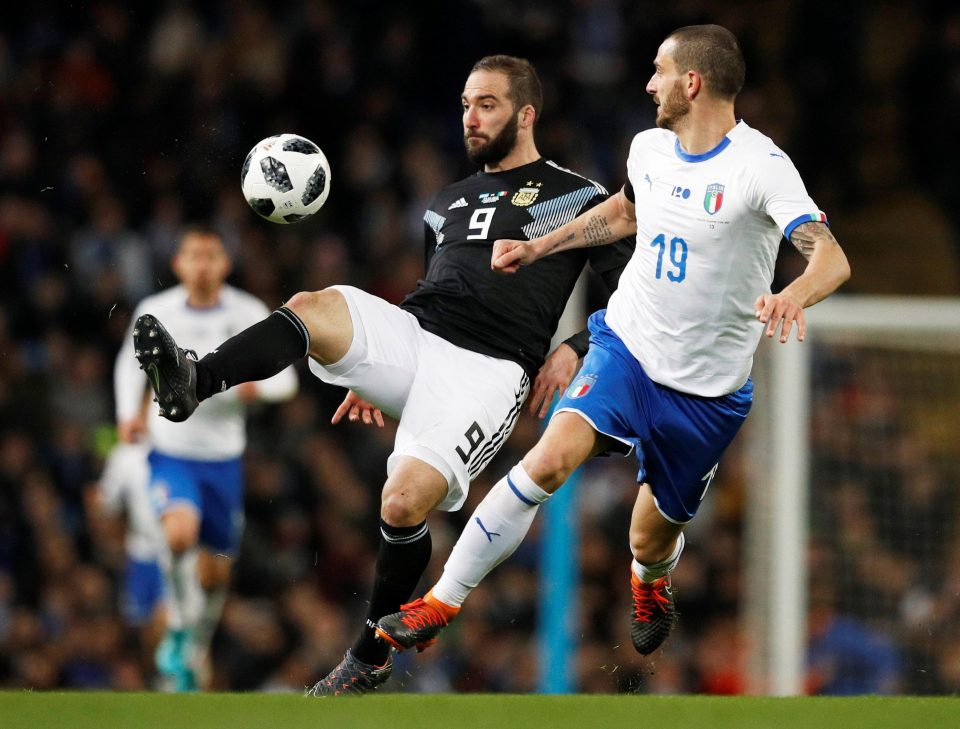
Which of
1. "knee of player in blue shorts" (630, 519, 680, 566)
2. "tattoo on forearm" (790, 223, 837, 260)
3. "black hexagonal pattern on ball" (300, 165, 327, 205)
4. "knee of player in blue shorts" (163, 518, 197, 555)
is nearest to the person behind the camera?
"tattoo on forearm" (790, 223, 837, 260)

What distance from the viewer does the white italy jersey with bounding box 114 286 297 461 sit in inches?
333

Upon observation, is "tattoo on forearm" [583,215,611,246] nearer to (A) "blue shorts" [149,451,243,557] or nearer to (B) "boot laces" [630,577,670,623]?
(B) "boot laces" [630,577,670,623]

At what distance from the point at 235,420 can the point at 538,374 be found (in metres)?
3.04

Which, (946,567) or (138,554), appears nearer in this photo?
(946,567)

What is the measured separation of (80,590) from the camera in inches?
433

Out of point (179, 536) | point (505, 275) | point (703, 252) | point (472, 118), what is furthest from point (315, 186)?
point (179, 536)

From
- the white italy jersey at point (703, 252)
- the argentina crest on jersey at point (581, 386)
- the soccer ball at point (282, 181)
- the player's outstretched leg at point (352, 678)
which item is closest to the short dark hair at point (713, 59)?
the white italy jersey at point (703, 252)

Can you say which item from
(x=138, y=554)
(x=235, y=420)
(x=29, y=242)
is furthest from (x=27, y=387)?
(x=235, y=420)

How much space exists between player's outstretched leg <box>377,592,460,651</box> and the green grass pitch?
9.0 inches

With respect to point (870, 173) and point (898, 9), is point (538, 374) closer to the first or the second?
point (870, 173)

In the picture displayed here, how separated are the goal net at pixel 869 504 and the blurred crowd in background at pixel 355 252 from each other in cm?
2

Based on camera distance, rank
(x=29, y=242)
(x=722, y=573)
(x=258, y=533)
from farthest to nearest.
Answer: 1. (x=29, y=242)
2. (x=258, y=533)
3. (x=722, y=573)

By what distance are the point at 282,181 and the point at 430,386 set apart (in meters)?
0.97

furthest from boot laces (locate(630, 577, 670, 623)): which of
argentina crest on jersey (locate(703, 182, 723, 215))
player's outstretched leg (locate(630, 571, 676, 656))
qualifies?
argentina crest on jersey (locate(703, 182, 723, 215))
